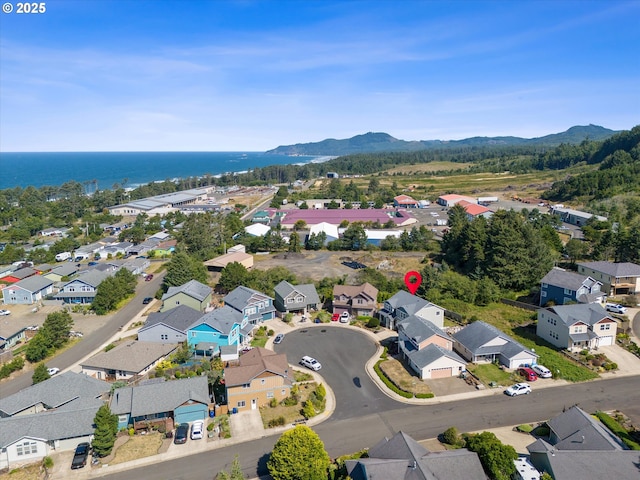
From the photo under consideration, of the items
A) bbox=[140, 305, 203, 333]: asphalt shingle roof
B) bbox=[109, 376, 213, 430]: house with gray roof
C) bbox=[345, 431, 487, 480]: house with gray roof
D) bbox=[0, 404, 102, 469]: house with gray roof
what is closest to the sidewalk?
bbox=[0, 404, 102, 469]: house with gray roof

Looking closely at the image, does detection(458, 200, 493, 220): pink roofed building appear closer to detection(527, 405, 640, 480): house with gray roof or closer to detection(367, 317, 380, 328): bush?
detection(367, 317, 380, 328): bush

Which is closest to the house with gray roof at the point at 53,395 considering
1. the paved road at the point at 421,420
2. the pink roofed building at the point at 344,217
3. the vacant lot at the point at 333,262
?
the paved road at the point at 421,420

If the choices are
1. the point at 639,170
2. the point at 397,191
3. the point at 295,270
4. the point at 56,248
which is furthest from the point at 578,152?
the point at 56,248

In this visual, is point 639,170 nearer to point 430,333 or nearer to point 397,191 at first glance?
point 397,191

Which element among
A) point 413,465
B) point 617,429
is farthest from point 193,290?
point 617,429

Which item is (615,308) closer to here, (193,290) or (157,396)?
(157,396)
